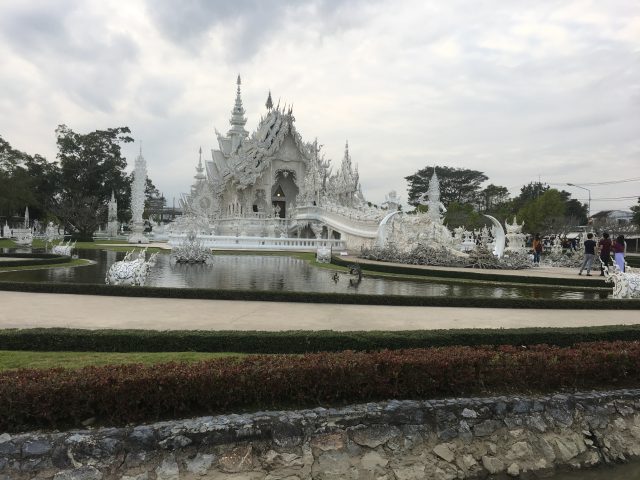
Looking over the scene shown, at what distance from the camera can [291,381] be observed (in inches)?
202

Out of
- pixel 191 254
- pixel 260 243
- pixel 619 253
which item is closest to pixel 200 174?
pixel 260 243

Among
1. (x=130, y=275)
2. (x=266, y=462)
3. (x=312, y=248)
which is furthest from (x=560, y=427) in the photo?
(x=312, y=248)

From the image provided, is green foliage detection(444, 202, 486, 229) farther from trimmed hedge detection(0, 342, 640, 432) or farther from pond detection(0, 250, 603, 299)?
trimmed hedge detection(0, 342, 640, 432)

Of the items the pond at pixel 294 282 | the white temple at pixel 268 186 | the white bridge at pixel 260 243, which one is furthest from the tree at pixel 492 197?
the pond at pixel 294 282

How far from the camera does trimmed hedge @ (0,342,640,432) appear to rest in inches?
177

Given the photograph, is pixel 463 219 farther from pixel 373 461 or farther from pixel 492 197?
pixel 373 461

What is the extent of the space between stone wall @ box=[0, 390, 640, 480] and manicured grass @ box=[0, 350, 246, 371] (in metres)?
1.54

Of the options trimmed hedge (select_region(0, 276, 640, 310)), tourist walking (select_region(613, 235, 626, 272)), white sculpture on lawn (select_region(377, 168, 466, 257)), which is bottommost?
trimmed hedge (select_region(0, 276, 640, 310))

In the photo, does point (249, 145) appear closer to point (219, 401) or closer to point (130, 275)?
point (130, 275)

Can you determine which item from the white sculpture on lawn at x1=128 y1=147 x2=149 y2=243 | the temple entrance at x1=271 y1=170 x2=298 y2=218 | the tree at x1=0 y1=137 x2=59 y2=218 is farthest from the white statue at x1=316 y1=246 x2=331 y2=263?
the tree at x1=0 y1=137 x2=59 y2=218

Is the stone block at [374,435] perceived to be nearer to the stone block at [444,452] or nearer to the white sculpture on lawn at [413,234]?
the stone block at [444,452]

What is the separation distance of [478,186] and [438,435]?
72.5 metres

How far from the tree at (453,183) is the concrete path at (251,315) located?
63.5 meters

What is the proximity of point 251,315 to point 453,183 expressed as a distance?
68.9 metres
